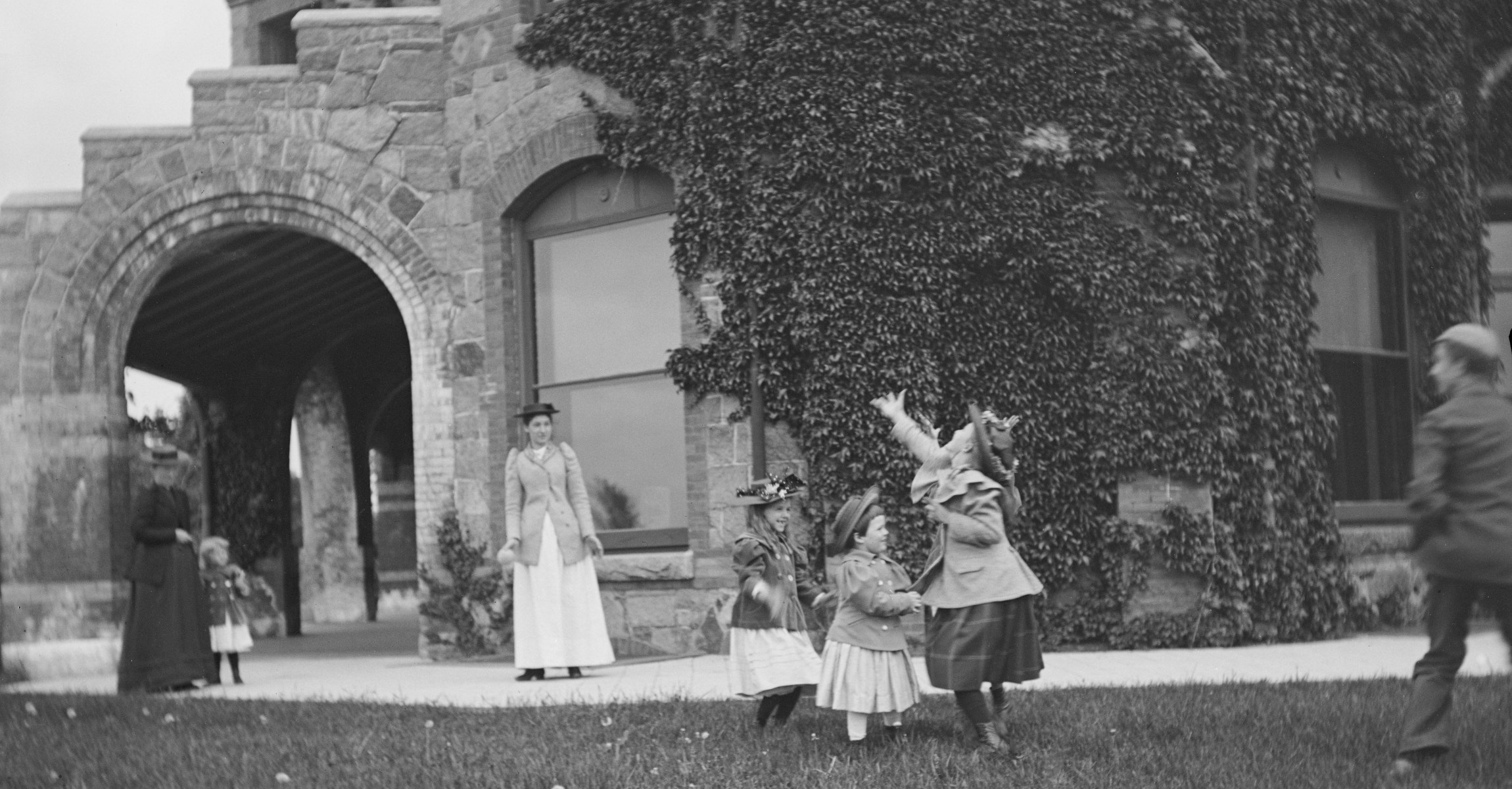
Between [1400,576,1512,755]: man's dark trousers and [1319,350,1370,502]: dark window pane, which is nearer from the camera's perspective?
[1400,576,1512,755]: man's dark trousers

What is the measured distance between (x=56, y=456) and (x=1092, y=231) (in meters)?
8.04

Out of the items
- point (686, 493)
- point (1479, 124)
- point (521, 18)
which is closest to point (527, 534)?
point (686, 493)

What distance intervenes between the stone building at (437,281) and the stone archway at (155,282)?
0.06 feet

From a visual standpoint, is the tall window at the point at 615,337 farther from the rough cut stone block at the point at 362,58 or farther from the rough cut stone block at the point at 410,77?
the rough cut stone block at the point at 362,58

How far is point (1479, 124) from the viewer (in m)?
12.6

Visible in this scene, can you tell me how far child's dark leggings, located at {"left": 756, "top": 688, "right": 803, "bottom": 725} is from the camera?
21.6ft

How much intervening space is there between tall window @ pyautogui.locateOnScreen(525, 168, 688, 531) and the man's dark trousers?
20.9ft

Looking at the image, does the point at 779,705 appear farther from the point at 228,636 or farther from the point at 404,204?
the point at 404,204

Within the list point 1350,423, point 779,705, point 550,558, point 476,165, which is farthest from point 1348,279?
point 779,705

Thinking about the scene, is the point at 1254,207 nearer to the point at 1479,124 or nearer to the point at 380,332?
the point at 1479,124

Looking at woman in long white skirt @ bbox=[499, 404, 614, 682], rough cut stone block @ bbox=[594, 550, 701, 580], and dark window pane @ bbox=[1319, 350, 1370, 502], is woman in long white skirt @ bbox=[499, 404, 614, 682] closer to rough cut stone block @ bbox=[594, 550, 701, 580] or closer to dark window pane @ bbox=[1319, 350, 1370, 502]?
rough cut stone block @ bbox=[594, 550, 701, 580]

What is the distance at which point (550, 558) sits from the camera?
985cm

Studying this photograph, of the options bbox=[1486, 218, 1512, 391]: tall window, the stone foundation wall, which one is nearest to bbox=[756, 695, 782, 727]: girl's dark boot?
the stone foundation wall

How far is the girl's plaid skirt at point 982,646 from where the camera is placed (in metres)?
5.96
